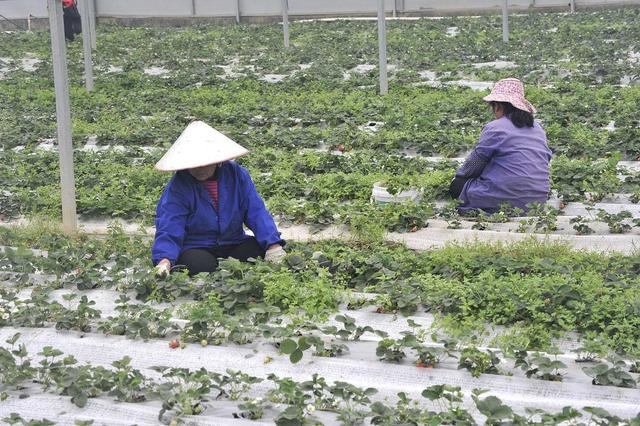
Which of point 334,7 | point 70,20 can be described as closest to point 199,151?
point 70,20

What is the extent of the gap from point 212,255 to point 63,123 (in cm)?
210

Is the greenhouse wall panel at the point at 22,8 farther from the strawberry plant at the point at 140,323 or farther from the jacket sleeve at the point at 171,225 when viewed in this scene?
the strawberry plant at the point at 140,323

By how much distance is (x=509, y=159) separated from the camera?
25.2 feet

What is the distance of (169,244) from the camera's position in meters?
6.05

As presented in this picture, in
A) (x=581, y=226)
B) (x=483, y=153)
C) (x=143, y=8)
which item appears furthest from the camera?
(x=143, y=8)

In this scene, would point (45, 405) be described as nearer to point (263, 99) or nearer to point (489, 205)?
point (489, 205)

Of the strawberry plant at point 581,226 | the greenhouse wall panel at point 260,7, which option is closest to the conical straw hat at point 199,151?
the strawberry plant at point 581,226

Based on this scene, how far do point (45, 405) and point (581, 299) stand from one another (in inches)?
103

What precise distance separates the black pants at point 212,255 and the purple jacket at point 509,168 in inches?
80.8

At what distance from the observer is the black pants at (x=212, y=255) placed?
6.12m

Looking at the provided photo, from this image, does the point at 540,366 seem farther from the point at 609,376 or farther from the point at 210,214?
the point at 210,214

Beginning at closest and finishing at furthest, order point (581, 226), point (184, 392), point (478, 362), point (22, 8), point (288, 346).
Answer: point (184, 392)
point (478, 362)
point (288, 346)
point (581, 226)
point (22, 8)

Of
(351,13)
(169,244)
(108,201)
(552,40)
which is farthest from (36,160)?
(351,13)

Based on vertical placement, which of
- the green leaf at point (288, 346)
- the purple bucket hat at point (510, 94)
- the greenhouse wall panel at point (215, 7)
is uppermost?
the greenhouse wall panel at point (215, 7)
